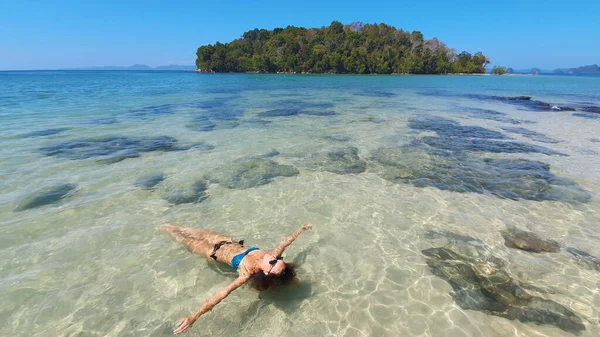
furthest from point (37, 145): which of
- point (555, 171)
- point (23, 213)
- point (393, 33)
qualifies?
point (393, 33)

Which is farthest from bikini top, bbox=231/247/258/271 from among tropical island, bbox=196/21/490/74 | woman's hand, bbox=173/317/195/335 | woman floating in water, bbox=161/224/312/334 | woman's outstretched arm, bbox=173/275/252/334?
tropical island, bbox=196/21/490/74

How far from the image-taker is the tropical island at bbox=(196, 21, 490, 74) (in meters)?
135

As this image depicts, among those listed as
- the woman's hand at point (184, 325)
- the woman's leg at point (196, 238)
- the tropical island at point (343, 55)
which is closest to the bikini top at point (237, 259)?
the woman's leg at point (196, 238)

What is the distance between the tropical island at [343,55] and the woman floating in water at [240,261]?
137449mm

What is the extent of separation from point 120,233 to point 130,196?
2.26m

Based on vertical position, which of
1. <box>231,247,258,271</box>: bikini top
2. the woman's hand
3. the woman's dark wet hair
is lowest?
the woman's dark wet hair

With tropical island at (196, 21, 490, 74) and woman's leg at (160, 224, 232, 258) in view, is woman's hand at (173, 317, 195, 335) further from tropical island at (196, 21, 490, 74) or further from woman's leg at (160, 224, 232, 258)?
tropical island at (196, 21, 490, 74)

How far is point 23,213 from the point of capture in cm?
854

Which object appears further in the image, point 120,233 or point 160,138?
point 160,138

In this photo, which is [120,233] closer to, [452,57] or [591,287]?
[591,287]

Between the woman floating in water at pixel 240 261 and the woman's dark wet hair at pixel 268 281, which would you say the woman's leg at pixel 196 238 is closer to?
the woman floating in water at pixel 240 261

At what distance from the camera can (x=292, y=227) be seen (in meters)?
8.24

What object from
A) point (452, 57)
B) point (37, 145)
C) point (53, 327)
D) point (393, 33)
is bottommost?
point (53, 327)

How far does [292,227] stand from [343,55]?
13875 centimetres
